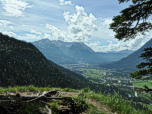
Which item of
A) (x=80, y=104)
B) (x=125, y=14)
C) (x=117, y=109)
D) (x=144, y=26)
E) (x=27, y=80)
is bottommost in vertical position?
(x=27, y=80)

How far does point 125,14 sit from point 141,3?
114 centimetres

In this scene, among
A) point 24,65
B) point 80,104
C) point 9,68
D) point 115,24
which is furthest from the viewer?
point 24,65

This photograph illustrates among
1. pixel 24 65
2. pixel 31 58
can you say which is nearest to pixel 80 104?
pixel 24 65

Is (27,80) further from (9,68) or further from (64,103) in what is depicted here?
(64,103)

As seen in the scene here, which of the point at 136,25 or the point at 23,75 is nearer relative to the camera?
the point at 136,25

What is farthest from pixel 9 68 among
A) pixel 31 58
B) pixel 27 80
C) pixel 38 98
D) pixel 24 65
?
pixel 38 98

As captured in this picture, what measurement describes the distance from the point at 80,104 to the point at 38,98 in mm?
2903

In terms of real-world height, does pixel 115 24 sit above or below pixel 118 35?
above

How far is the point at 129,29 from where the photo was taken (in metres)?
7.11

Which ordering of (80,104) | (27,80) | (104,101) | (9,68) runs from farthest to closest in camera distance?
(9,68) < (27,80) < (104,101) < (80,104)

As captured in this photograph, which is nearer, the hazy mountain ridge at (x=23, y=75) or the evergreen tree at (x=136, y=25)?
the evergreen tree at (x=136, y=25)

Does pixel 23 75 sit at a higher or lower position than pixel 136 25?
lower

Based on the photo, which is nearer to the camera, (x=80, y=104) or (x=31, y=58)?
(x=80, y=104)

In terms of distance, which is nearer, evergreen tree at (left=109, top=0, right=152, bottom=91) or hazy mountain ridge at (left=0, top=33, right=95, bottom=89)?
evergreen tree at (left=109, top=0, right=152, bottom=91)
